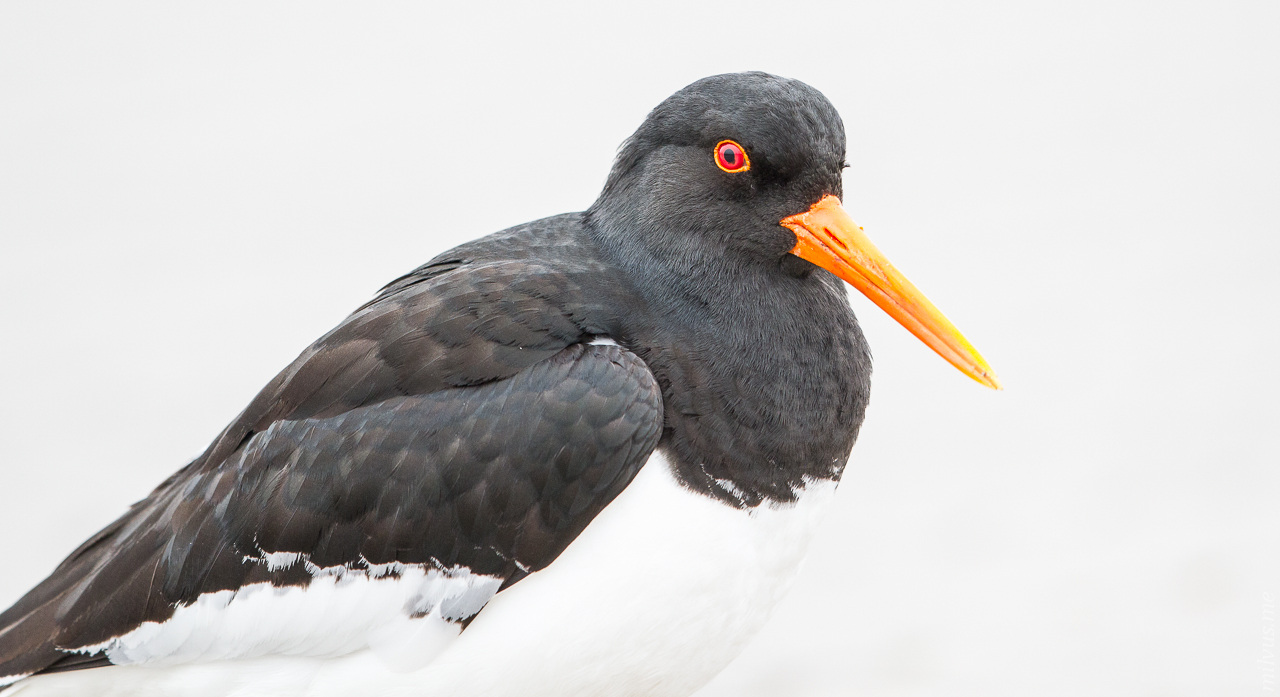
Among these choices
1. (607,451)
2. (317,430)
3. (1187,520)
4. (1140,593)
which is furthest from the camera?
(1187,520)

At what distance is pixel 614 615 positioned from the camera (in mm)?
3197

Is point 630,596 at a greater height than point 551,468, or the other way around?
point 551,468

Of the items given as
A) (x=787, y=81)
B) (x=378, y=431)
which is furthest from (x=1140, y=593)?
(x=378, y=431)

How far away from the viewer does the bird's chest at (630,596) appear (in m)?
3.17

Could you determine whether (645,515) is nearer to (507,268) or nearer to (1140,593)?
(507,268)

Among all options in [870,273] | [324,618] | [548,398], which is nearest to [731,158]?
[870,273]

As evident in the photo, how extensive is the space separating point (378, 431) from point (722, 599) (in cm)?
100

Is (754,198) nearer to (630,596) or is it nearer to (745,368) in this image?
(745,368)

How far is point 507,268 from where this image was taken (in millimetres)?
3449

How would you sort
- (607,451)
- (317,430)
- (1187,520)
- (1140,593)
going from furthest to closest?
1. (1187,520)
2. (1140,593)
3. (317,430)
4. (607,451)

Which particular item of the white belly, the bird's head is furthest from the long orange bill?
the white belly

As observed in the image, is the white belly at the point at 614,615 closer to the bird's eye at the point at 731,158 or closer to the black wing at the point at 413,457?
the black wing at the point at 413,457

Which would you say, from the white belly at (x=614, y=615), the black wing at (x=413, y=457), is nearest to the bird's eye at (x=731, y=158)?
the black wing at (x=413, y=457)

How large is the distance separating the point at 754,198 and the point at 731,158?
129mm
